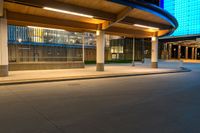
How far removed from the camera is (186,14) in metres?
81.7

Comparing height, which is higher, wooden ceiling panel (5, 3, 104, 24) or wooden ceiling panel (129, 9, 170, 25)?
wooden ceiling panel (129, 9, 170, 25)

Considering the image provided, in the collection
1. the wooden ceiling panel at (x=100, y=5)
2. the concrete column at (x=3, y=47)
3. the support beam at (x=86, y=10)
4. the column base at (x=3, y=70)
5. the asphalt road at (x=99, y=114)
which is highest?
the wooden ceiling panel at (x=100, y=5)

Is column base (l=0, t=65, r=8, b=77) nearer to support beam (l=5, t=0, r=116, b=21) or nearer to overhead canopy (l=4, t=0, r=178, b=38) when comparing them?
overhead canopy (l=4, t=0, r=178, b=38)

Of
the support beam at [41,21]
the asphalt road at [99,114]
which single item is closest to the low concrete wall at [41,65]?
the support beam at [41,21]

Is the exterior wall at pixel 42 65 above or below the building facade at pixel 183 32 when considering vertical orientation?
below

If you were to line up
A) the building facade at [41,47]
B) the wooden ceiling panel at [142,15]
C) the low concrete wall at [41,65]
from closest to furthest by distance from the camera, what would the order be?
the wooden ceiling panel at [142,15] < the low concrete wall at [41,65] < the building facade at [41,47]

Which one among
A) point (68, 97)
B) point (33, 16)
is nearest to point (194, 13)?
A: point (33, 16)

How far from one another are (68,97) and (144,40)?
4850 cm

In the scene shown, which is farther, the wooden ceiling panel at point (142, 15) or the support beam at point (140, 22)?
the support beam at point (140, 22)

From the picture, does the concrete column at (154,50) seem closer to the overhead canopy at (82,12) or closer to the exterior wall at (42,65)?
the overhead canopy at (82,12)

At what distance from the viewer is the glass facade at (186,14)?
73275 mm

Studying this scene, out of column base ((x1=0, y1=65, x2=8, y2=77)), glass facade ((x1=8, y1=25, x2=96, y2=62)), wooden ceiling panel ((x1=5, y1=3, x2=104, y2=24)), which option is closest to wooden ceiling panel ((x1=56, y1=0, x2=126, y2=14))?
wooden ceiling panel ((x1=5, y1=3, x2=104, y2=24))

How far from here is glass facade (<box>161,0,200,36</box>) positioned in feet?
240

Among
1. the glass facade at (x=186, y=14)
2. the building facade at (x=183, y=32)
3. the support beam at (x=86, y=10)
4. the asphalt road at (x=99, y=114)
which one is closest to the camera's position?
the asphalt road at (x=99, y=114)
